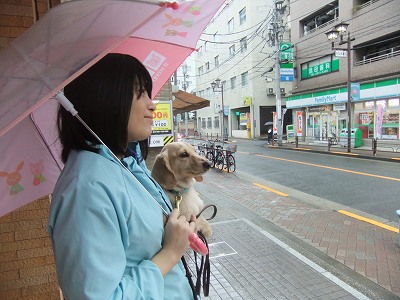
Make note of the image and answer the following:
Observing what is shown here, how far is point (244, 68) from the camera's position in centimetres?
3734

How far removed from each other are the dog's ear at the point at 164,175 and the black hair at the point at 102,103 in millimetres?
1261

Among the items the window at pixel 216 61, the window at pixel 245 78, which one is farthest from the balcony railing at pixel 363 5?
the window at pixel 216 61

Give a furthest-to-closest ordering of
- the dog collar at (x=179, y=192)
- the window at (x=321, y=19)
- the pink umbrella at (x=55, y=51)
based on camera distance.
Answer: the window at (x=321, y=19) → the dog collar at (x=179, y=192) → the pink umbrella at (x=55, y=51)

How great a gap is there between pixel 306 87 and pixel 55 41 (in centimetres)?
2742

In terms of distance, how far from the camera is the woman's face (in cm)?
129

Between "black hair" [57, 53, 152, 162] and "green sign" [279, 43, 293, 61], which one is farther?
"green sign" [279, 43, 293, 61]

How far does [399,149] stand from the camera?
17.5m

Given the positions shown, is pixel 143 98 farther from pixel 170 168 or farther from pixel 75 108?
pixel 170 168

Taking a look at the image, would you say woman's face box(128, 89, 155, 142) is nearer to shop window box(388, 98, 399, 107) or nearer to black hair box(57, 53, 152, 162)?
black hair box(57, 53, 152, 162)

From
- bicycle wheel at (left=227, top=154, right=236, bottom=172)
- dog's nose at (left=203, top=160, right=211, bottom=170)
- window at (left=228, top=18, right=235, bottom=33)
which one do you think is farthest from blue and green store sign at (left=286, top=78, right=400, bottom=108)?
dog's nose at (left=203, top=160, right=211, bottom=170)

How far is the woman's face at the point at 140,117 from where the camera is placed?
4.24ft

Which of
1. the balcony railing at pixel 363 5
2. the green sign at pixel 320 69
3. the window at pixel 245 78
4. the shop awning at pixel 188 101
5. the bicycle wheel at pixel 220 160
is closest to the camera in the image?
the shop awning at pixel 188 101

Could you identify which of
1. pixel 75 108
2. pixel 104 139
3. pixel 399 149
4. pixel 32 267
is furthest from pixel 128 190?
pixel 399 149

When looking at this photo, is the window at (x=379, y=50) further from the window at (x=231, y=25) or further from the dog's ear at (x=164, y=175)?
the window at (x=231, y=25)
